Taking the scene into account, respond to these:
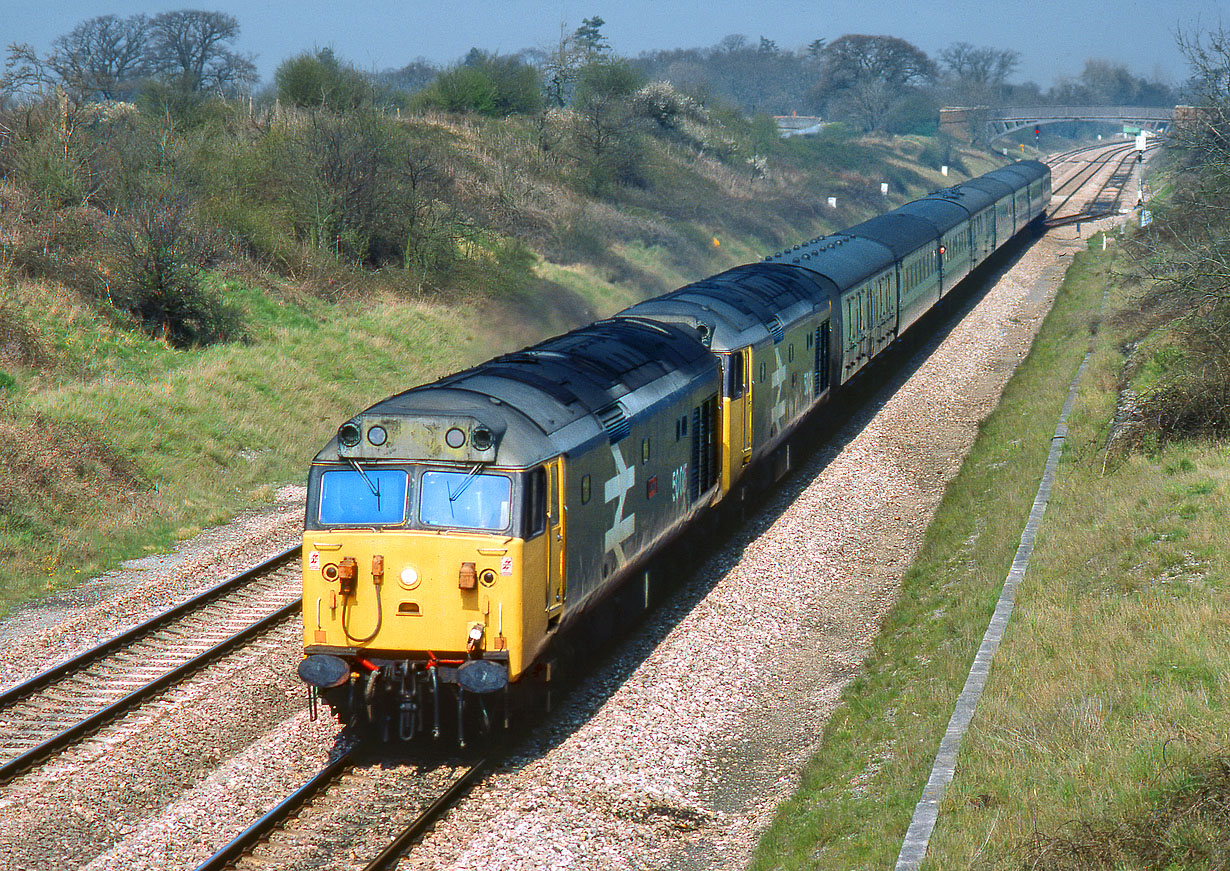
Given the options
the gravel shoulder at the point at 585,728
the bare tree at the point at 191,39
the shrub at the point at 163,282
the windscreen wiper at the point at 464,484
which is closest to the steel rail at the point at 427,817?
the gravel shoulder at the point at 585,728

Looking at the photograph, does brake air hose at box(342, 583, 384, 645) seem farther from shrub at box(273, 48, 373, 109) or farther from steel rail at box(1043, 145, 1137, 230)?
steel rail at box(1043, 145, 1137, 230)

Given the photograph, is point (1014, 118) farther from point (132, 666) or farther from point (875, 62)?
point (132, 666)

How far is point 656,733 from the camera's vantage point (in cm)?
1200

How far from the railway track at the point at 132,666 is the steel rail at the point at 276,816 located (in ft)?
9.32

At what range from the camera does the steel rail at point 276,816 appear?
9.38 m

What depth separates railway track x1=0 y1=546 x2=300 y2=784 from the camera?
1196 centimetres

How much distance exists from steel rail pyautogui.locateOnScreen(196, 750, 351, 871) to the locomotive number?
5.46m

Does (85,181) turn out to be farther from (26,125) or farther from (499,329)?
(499,329)

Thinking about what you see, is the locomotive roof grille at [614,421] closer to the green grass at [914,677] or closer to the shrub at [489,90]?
the green grass at [914,677]

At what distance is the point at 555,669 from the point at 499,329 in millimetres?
23778

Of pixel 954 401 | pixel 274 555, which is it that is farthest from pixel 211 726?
pixel 954 401

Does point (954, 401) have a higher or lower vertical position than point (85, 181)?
lower

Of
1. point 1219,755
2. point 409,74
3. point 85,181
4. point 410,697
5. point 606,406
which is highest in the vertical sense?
point 409,74

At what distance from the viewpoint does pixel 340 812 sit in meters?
10.4
